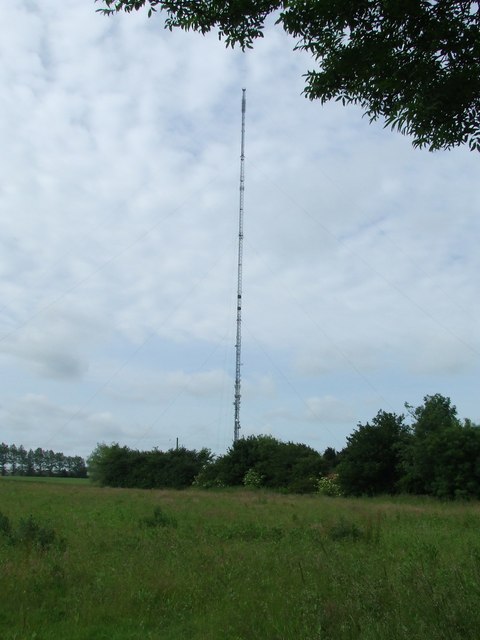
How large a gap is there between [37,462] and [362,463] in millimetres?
100006

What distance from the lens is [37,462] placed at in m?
120

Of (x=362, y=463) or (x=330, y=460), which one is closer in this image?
(x=362, y=463)

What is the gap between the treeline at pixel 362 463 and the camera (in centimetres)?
2972

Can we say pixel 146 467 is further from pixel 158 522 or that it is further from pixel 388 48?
pixel 388 48

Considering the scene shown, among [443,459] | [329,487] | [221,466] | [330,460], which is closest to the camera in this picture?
[443,459]

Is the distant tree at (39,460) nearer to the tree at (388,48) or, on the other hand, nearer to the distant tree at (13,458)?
the distant tree at (13,458)

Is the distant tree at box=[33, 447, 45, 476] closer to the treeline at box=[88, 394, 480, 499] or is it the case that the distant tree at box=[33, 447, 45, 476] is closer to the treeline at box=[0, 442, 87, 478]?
the treeline at box=[0, 442, 87, 478]

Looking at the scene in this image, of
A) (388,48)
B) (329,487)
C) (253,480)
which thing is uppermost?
(388,48)

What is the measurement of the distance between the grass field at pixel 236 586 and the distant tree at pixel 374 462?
2338 centimetres

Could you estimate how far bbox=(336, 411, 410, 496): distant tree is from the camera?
3529 centimetres

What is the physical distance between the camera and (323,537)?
11922 millimetres

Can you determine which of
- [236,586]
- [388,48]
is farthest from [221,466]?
[388,48]

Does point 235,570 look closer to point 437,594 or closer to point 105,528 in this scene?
point 437,594

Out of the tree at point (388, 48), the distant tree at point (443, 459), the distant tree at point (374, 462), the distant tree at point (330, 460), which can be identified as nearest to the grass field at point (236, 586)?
the tree at point (388, 48)
